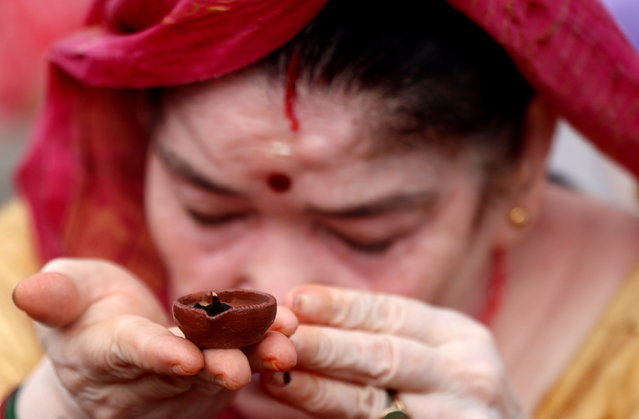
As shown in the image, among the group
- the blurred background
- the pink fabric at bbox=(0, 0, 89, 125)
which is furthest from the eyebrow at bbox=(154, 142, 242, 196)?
the pink fabric at bbox=(0, 0, 89, 125)

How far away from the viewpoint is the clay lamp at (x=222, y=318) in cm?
83

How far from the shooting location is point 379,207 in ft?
4.28

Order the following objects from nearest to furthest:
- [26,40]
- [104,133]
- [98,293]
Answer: [98,293] → [104,133] → [26,40]

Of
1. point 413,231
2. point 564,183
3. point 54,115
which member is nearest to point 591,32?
point 413,231

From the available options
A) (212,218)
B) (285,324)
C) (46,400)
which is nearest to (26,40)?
(212,218)

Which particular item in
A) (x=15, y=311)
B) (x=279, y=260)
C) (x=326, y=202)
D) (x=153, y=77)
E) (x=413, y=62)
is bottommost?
(x=15, y=311)

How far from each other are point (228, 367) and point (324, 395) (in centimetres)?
25

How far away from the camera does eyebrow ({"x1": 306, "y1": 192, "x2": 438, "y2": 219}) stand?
129 centimetres

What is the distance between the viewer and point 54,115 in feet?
5.24

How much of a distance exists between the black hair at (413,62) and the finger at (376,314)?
270mm

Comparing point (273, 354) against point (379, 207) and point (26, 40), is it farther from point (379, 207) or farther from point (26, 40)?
point (26, 40)

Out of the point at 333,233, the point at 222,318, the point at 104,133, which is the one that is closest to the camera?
the point at 222,318

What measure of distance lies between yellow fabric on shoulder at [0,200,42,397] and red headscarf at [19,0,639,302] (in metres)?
0.08

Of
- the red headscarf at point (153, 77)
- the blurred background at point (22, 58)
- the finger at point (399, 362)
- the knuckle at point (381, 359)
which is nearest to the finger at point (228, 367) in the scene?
the finger at point (399, 362)
